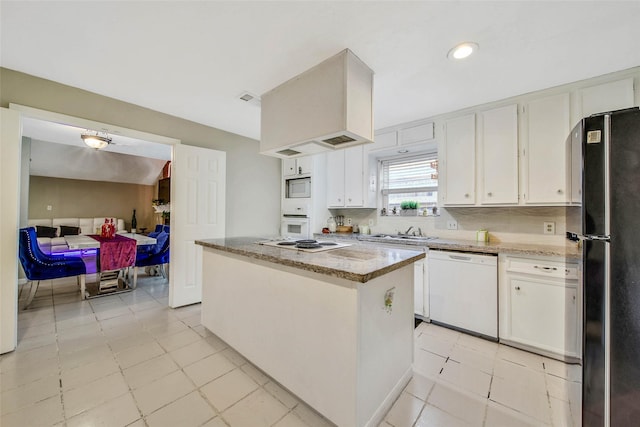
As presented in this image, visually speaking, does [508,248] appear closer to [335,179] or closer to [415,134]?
[415,134]

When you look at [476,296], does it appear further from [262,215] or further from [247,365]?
[262,215]

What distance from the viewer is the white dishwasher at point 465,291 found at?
2271 millimetres

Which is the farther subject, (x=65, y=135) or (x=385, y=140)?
(x=65, y=135)

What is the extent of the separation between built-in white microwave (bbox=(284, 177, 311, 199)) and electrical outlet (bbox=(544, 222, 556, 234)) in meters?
2.83

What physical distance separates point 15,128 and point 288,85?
2.34m

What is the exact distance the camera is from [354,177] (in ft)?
11.9

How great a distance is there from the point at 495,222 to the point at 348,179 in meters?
1.92

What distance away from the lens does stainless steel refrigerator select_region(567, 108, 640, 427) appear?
3.73ft

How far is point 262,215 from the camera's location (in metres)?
4.15

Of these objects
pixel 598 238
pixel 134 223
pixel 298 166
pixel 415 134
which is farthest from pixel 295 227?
pixel 134 223

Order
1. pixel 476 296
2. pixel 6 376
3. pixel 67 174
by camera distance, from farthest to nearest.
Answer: pixel 67 174
pixel 476 296
pixel 6 376

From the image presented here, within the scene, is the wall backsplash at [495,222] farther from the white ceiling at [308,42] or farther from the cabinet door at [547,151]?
the white ceiling at [308,42]

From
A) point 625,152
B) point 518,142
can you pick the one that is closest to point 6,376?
point 625,152

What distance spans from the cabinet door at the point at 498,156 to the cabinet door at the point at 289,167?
8.44 feet
